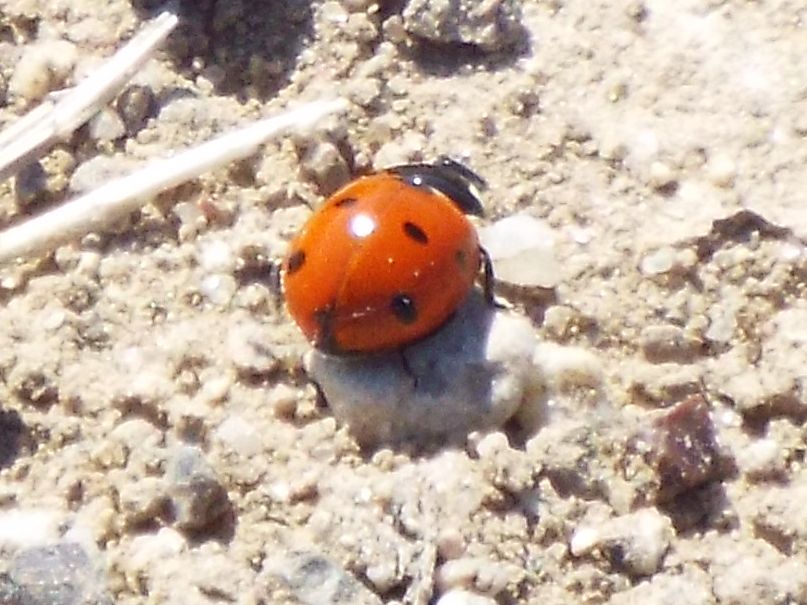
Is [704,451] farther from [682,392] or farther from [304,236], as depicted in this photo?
[304,236]

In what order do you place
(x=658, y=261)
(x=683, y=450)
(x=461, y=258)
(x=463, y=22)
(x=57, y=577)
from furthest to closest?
(x=463, y=22) → (x=658, y=261) → (x=461, y=258) → (x=683, y=450) → (x=57, y=577)

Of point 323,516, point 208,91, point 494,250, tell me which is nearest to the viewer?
point 323,516

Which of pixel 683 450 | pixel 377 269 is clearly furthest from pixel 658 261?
pixel 377 269

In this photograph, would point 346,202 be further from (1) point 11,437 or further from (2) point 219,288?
(1) point 11,437

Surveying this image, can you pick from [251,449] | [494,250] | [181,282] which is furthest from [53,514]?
[494,250]

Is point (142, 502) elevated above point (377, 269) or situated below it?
below
